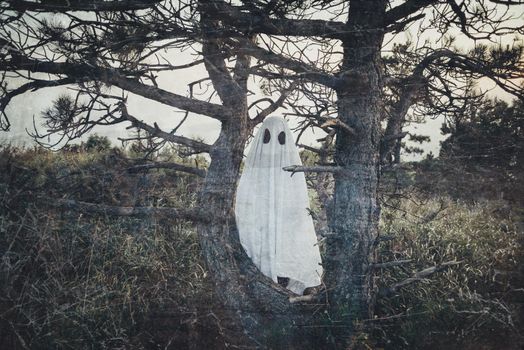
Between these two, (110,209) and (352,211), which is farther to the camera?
(110,209)

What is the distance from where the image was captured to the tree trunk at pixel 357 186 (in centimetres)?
327

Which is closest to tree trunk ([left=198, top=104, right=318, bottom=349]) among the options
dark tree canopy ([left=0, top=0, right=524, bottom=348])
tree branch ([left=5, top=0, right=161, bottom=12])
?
dark tree canopy ([left=0, top=0, right=524, bottom=348])

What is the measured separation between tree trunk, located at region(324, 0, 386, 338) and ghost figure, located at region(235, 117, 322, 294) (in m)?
1.23

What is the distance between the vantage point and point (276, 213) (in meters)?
4.66

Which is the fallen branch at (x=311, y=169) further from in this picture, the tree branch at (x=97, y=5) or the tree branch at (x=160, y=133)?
the tree branch at (x=97, y=5)

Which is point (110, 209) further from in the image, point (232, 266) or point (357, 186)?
point (357, 186)

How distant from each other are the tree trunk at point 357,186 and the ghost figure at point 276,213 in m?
1.23

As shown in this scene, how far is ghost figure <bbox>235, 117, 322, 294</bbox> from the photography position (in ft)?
15.1

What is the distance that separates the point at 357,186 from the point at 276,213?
5.22ft

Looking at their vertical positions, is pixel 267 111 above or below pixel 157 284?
above

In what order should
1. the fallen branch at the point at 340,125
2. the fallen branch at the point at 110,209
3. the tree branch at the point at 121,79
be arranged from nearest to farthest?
1. the fallen branch at the point at 340,125
2. the tree branch at the point at 121,79
3. the fallen branch at the point at 110,209

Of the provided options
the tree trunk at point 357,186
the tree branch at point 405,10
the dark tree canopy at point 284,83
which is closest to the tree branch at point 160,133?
the dark tree canopy at point 284,83

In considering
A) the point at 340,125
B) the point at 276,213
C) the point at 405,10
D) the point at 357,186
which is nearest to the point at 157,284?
the point at 276,213

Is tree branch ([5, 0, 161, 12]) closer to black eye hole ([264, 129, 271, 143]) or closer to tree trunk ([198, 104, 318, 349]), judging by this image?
tree trunk ([198, 104, 318, 349])
